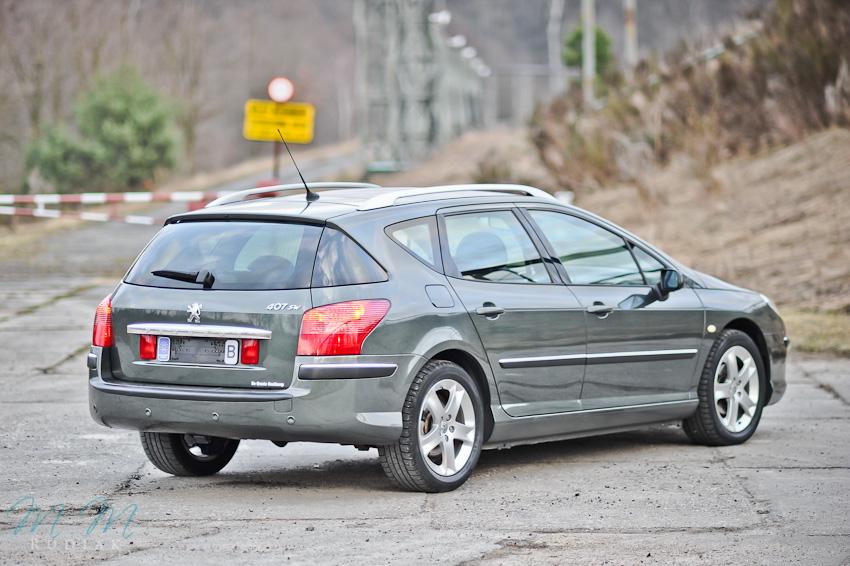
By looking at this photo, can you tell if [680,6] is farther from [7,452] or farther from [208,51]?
[7,452]

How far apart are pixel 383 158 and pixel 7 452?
34518 mm

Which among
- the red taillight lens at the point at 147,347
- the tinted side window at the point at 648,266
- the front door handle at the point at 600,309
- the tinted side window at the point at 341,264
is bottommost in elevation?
the red taillight lens at the point at 147,347

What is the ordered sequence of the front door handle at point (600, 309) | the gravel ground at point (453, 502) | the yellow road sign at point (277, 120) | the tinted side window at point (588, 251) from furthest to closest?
1. the yellow road sign at point (277, 120)
2. the tinted side window at point (588, 251)
3. the front door handle at point (600, 309)
4. the gravel ground at point (453, 502)

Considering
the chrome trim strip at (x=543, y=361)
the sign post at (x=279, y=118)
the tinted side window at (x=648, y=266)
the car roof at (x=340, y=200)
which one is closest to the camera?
the car roof at (x=340, y=200)

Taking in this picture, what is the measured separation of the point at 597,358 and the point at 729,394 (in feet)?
4.19

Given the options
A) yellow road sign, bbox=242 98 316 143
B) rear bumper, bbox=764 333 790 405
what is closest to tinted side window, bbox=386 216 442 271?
rear bumper, bbox=764 333 790 405

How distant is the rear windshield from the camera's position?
7016 millimetres

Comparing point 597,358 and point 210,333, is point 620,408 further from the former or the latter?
point 210,333

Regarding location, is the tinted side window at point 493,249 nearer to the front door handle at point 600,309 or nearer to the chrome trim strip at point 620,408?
the front door handle at point 600,309

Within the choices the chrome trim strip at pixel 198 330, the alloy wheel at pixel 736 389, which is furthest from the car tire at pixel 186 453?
the alloy wheel at pixel 736 389

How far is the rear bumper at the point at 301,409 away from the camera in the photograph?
6.77 metres

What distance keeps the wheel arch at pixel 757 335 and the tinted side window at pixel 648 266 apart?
0.67 m

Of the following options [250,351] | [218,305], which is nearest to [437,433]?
[250,351]

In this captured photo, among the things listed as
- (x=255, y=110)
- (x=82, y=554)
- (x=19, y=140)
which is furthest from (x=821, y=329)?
(x=19, y=140)
